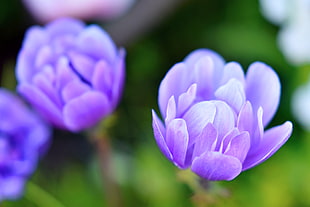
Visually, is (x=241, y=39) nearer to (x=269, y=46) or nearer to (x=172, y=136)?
(x=269, y=46)

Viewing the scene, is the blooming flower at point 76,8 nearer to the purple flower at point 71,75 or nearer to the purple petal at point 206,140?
the purple flower at point 71,75

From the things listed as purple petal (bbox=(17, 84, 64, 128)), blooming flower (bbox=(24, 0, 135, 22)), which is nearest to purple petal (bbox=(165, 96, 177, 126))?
purple petal (bbox=(17, 84, 64, 128))

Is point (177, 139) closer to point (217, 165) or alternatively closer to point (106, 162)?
point (217, 165)

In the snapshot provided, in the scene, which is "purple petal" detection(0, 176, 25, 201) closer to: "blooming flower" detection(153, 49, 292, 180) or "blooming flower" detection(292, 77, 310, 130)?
"blooming flower" detection(153, 49, 292, 180)

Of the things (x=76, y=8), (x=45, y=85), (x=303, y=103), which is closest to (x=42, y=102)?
(x=45, y=85)

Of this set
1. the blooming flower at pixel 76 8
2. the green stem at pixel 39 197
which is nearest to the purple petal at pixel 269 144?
the green stem at pixel 39 197

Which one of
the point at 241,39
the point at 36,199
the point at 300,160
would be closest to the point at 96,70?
the point at 36,199
